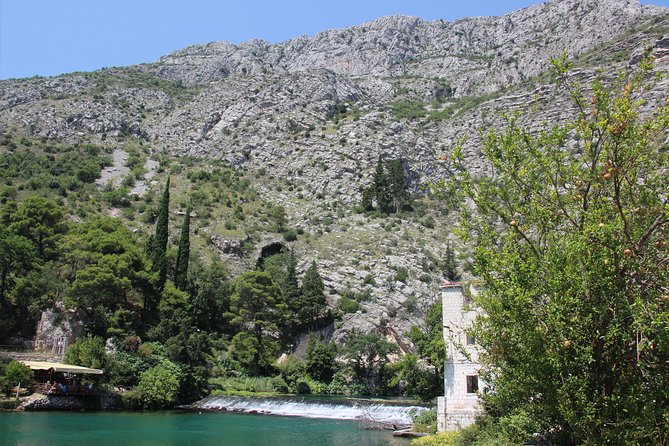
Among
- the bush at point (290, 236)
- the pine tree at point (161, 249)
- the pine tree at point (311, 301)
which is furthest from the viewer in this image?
the bush at point (290, 236)

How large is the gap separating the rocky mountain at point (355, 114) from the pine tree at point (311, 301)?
327 centimetres

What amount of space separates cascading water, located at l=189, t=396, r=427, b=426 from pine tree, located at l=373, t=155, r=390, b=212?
129 ft

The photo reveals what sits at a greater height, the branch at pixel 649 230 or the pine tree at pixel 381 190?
the pine tree at pixel 381 190

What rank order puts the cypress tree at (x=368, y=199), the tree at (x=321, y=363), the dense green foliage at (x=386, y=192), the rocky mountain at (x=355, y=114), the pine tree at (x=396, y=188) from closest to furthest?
the tree at (x=321, y=363) < the rocky mountain at (x=355, y=114) < the dense green foliage at (x=386, y=192) < the cypress tree at (x=368, y=199) < the pine tree at (x=396, y=188)

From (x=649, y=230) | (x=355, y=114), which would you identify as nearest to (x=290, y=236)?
(x=355, y=114)

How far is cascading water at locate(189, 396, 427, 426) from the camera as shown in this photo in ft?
104

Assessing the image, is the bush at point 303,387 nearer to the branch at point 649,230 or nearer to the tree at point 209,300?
the tree at point 209,300

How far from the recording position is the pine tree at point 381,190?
72.6m

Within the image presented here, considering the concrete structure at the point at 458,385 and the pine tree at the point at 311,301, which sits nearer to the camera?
the concrete structure at the point at 458,385

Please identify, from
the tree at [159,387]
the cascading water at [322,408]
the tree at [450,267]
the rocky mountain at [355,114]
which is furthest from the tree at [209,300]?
the tree at [450,267]

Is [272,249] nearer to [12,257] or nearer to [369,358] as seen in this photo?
[369,358]

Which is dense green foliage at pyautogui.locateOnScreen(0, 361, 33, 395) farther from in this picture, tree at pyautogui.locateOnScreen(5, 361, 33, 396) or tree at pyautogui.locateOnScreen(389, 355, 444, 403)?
tree at pyautogui.locateOnScreen(389, 355, 444, 403)

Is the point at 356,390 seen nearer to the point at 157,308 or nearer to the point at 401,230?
the point at 157,308

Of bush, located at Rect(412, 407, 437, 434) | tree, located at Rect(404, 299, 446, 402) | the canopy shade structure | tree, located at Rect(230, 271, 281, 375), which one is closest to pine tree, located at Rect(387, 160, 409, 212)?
tree, located at Rect(230, 271, 281, 375)
